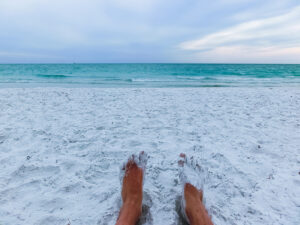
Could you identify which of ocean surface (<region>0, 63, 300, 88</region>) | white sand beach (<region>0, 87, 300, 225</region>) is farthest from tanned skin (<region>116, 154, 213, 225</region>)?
ocean surface (<region>0, 63, 300, 88</region>)

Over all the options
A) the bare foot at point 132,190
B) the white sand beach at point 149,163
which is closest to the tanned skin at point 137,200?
the bare foot at point 132,190

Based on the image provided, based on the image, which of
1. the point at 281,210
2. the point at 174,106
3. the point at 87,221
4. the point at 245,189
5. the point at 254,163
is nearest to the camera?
the point at 87,221

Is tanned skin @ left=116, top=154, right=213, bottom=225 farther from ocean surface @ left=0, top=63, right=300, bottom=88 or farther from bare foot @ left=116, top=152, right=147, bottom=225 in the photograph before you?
ocean surface @ left=0, top=63, right=300, bottom=88

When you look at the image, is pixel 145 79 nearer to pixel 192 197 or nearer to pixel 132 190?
pixel 132 190

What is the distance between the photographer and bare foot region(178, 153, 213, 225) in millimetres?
1375

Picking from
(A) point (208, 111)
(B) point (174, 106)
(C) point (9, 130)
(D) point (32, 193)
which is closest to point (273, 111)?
(A) point (208, 111)

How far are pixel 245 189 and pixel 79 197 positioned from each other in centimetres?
168

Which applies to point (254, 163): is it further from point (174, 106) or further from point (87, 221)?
point (174, 106)

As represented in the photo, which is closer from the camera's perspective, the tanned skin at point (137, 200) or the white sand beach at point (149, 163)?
the tanned skin at point (137, 200)

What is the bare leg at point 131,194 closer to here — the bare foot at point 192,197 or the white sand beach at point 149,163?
the white sand beach at point 149,163

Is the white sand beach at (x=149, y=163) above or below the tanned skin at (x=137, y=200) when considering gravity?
below

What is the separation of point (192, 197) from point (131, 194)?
Answer: 0.52 metres

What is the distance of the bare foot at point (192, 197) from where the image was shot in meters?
1.38

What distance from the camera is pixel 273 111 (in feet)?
15.1
